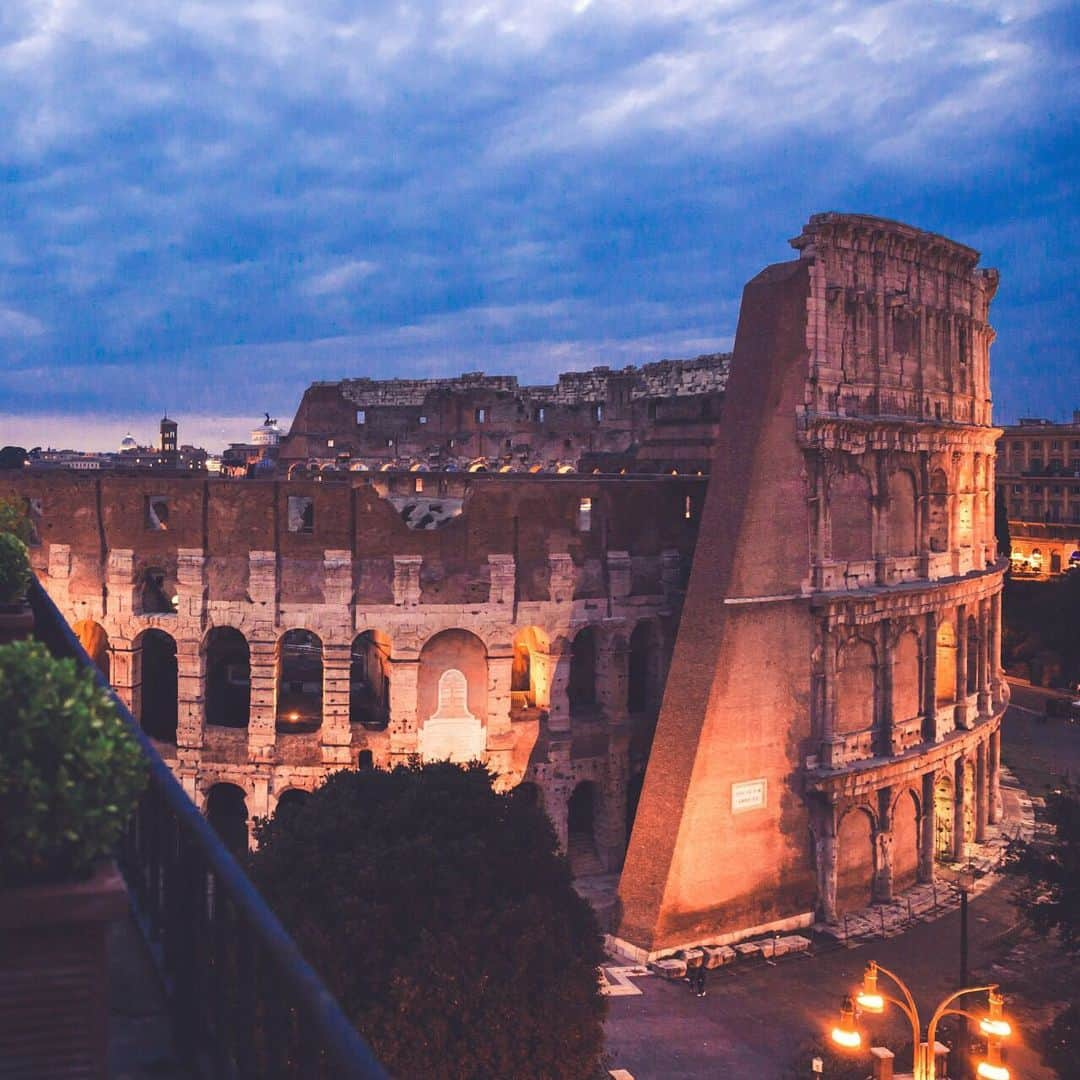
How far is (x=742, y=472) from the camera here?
28125mm

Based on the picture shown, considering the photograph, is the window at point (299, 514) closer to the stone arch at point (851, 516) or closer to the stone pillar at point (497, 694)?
the stone pillar at point (497, 694)

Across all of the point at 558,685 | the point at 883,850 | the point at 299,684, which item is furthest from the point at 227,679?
the point at 883,850

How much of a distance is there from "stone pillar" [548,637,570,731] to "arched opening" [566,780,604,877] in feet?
8.18

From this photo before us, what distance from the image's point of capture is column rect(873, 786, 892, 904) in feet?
98.9

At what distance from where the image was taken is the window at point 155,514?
2983 centimetres

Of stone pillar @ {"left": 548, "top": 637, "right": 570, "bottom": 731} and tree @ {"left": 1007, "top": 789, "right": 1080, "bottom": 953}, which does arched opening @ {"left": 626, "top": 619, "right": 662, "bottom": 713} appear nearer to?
stone pillar @ {"left": 548, "top": 637, "right": 570, "bottom": 731}

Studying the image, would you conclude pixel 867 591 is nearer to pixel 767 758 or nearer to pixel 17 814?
pixel 767 758

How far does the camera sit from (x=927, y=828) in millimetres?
31797

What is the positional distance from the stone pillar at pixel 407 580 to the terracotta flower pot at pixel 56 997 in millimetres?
25116

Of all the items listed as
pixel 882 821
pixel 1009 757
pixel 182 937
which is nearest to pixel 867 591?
pixel 882 821

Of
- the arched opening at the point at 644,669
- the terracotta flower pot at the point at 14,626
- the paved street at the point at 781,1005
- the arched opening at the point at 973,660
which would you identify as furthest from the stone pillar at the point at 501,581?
the terracotta flower pot at the point at 14,626

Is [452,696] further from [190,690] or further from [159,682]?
[159,682]

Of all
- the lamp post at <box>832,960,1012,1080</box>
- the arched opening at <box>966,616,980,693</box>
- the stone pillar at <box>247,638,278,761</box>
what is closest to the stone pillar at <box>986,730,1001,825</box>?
the arched opening at <box>966,616,980,693</box>

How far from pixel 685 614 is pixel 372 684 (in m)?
12.9
